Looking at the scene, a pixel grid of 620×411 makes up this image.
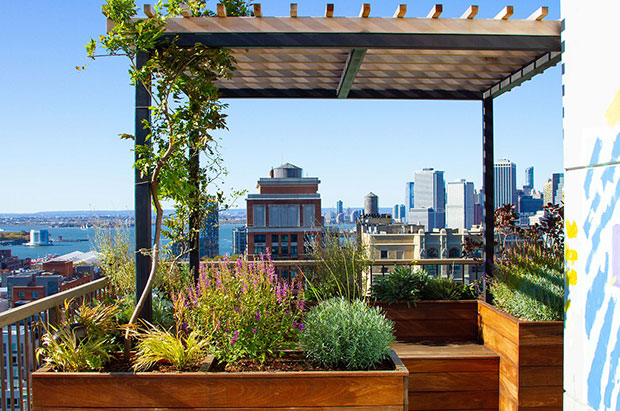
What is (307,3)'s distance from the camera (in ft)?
10.2

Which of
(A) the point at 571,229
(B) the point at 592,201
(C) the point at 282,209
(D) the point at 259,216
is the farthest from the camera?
(D) the point at 259,216

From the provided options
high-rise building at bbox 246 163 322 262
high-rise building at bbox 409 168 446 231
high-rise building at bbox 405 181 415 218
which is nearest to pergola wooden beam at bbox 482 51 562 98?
high-rise building at bbox 246 163 322 262

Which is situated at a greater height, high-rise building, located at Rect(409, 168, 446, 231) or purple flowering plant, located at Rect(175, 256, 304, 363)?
high-rise building, located at Rect(409, 168, 446, 231)

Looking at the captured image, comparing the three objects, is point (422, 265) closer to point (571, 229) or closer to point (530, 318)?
point (530, 318)

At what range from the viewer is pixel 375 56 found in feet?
12.6

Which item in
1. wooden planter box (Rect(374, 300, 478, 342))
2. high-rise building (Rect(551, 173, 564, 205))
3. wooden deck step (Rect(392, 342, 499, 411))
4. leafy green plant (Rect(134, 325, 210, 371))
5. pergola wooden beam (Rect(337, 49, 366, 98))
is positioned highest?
pergola wooden beam (Rect(337, 49, 366, 98))

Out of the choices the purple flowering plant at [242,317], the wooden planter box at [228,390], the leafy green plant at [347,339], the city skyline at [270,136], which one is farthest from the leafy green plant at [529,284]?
the city skyline at [270,136]

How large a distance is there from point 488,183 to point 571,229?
3481mm

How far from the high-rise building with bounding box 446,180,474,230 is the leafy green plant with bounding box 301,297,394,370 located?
67609mm

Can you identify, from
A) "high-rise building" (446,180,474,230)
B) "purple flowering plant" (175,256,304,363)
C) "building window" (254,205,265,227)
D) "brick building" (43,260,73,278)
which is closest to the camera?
"purple flowering plant" (175,256,304,363)

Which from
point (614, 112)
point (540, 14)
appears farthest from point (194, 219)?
point (614, 112)

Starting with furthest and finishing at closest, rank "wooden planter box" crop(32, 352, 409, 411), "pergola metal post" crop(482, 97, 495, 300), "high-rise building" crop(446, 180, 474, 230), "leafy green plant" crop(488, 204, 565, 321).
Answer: "high-rise building" crop(446, 180, 474, 230)
"pergola metal post" crop(482, 97, 495, 300)
"leafy green plant" crop(488, 204, 565, 321)
"wooden planter box" crop(32, 352, 409, 411)

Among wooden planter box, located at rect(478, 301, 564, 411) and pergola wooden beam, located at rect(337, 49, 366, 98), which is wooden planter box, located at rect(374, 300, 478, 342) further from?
pergola wooden beam, located at rect(337, 49, 366, 98)

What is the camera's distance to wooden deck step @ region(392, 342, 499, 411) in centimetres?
377
